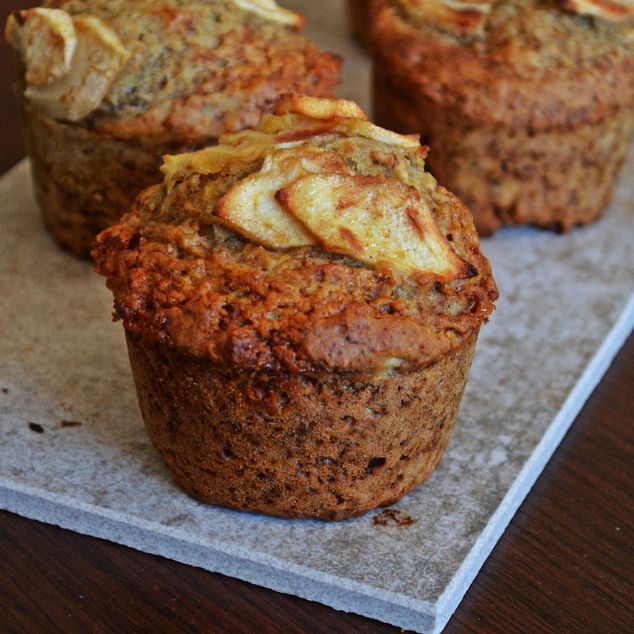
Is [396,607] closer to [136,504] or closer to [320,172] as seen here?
[136,504]

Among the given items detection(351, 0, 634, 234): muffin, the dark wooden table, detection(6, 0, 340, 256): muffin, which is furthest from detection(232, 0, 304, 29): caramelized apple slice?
the dark wooden table

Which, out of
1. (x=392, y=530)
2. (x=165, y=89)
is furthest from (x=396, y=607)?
(x=165, y=89)

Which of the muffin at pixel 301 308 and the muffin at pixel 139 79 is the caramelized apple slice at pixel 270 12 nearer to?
the muffin at pixel 139 79

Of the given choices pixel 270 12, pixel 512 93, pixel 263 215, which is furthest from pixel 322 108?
pixel 512 93

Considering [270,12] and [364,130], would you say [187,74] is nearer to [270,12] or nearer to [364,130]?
[270,12]

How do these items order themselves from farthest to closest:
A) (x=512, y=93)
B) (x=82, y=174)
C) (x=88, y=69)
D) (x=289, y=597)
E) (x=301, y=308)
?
1. (x=512, y=93)
2. (x=82, y=174)
3. (x=88, y=69)
4. (x=289, y=597)
5. (x=301, y=308)

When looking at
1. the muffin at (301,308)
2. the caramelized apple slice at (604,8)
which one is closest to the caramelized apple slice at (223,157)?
the muffin at (301,308)
